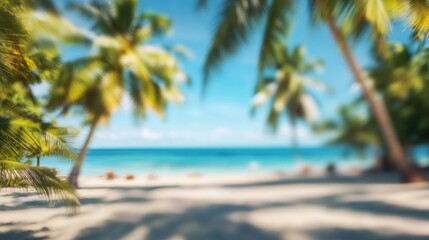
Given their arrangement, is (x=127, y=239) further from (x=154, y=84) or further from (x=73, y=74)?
(x=154, y=84)

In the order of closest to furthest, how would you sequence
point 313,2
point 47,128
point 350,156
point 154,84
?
point 47,128 < point 313,2 < point 154,84 < point 350,156

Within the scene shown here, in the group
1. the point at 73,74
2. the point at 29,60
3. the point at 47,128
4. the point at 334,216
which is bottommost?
the point at 334,216

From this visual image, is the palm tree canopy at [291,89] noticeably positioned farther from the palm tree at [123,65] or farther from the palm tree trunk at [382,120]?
the palm tree trunk at [382,120]

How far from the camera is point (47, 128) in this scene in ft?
8.55

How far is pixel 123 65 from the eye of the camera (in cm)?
743

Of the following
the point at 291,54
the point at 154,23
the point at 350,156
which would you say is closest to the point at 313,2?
the point at 154,23

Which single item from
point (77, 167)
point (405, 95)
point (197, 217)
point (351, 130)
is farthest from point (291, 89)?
point (77, 167)

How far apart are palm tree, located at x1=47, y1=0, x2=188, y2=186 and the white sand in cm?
173

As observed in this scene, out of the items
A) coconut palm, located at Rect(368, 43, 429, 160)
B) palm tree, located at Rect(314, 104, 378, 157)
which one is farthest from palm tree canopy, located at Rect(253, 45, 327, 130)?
coconut palm, located at Rect(368, 43, 429, 160)

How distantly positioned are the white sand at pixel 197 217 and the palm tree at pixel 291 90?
9.85m

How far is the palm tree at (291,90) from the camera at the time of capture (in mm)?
14547

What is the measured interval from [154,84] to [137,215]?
4.99 m

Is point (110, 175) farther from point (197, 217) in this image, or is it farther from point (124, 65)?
point (124, 65)

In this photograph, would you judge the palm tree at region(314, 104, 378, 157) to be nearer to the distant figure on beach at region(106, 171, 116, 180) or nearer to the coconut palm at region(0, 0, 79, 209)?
the distant figure on beach at region(106, 171, 116, 180)
